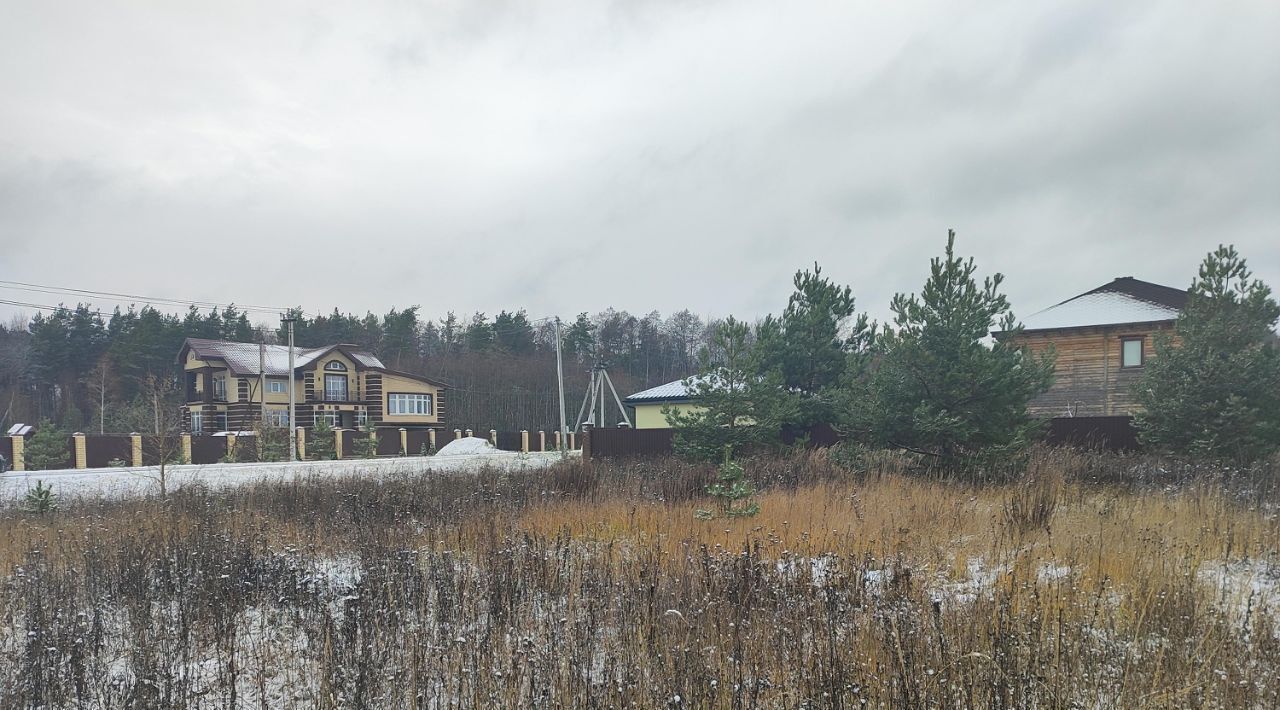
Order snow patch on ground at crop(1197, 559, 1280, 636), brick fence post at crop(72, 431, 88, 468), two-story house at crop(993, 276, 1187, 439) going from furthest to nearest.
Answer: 1. two-story house at crop(993, 276, 1187, 439)
2. brick fence post at crop(72, 431, 88, 468)
3. snow patch on ground at crop(1197, 559, 1280, 636)

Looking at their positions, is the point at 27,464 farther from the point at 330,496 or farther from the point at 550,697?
the point at 550,697

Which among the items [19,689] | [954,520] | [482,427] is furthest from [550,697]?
[482,427]

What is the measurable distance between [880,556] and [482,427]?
53894 millimetres

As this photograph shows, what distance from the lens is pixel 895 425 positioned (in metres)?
13.1

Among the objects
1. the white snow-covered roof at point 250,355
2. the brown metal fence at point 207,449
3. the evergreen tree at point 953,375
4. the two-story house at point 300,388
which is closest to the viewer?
the evergreen tree at point 953,375

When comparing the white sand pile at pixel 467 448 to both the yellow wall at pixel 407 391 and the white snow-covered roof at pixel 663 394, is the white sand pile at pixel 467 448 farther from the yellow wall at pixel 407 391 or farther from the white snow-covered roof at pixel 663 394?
the yellow wall at pixel 407 391

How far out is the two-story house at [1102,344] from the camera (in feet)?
87.6

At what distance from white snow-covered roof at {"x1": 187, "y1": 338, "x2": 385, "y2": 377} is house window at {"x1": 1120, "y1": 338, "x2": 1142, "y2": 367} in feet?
131

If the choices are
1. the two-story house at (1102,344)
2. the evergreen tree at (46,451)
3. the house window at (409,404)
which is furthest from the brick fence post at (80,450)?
the two-story house at (1102,344)

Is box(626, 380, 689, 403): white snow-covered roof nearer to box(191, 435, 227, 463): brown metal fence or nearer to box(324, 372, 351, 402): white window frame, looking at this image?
box(191, 435, 227, 463): brown metal fence

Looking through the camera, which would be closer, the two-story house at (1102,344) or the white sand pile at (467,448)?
the two-story house at (1102,344)

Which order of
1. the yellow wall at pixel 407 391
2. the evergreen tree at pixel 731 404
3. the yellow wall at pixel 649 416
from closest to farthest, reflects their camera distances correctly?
the evergreen tree at pixel 731 404 < the yellow wall at pixel 649 416 < the yellow wall at pixel 407 391

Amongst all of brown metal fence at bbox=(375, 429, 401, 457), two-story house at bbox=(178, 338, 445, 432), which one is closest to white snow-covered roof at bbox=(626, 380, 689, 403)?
brown metal fence at bbox=(375, 429, 401, 457)

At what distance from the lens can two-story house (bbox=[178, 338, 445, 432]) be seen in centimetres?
4484
